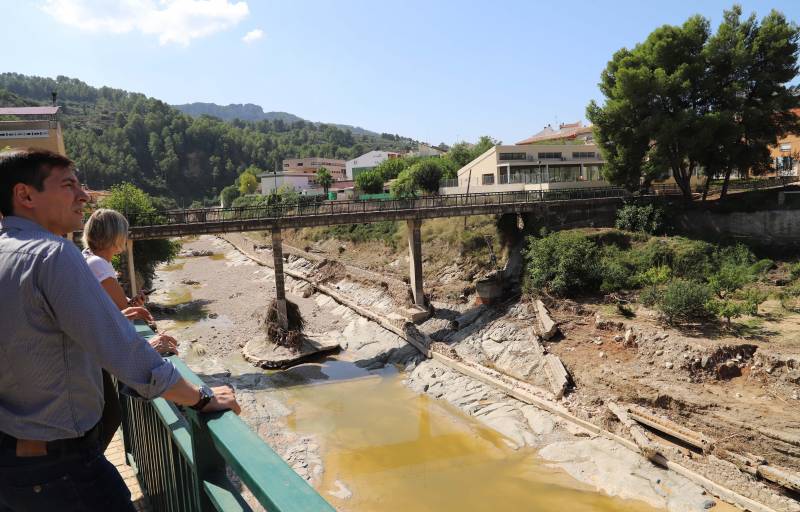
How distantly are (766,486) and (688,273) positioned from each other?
50.7 feet

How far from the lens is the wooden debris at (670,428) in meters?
14.5

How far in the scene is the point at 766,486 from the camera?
1281 centimetres

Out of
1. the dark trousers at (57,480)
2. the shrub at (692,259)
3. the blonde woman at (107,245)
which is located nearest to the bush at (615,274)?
the shrub at (692,259)

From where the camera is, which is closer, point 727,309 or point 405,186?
point 727,309

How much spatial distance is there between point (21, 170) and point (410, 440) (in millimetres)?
16580

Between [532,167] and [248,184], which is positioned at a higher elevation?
[248,184]

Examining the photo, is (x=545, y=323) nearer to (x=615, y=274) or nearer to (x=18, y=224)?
(x=615, y=274)

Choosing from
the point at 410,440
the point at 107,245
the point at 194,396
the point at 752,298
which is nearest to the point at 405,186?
the point at 752,298

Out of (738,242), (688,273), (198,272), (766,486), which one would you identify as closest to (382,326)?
(688,273)

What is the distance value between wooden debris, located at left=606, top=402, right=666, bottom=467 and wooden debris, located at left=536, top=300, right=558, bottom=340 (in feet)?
19.7

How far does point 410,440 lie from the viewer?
1725cm

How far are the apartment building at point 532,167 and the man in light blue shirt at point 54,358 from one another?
140 ft

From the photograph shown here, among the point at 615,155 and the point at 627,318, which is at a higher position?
the point at 615,155

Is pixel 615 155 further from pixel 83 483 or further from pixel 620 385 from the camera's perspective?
pixel 83 483
